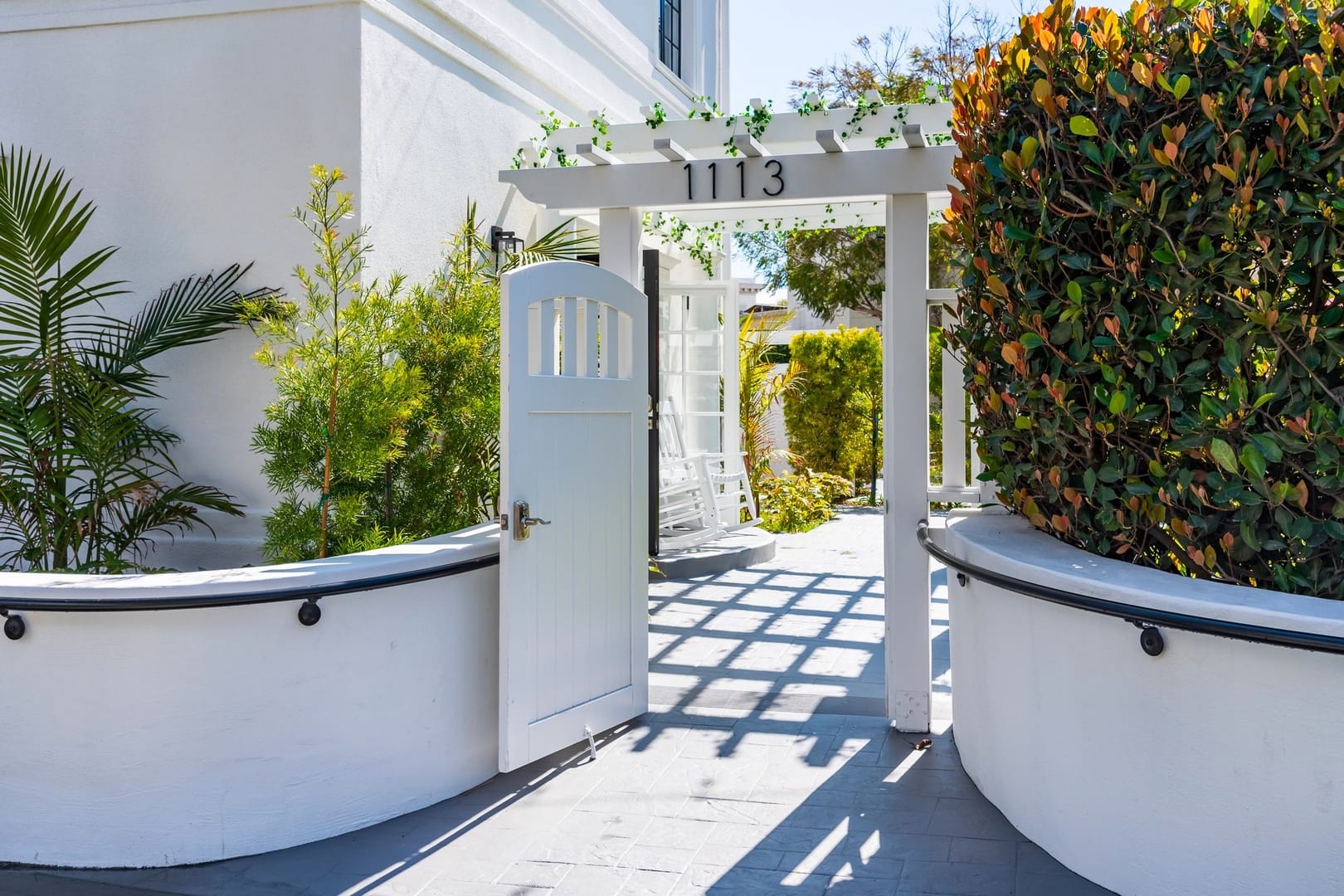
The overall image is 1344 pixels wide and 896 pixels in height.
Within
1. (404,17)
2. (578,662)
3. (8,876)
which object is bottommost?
(8,876)

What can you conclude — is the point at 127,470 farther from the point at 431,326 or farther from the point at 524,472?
the point at 524,472

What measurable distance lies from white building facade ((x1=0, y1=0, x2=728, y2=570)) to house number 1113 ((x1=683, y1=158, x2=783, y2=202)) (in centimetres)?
157

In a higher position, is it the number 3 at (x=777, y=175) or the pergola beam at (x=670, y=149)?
the pergola beam at (x=670, y=149)

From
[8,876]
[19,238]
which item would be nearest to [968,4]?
[19,238]

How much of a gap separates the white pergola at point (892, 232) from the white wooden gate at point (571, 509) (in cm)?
65

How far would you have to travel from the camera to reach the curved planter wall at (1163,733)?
286cm

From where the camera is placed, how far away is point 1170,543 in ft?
11.4

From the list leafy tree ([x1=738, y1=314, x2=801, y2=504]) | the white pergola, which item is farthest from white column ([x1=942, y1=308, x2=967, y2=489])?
leafy tree ([x1=738, y1=314, x2=801, y2=504])

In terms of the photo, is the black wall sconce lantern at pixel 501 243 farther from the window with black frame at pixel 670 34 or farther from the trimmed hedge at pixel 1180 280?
the window with black frame at pixel 670 34

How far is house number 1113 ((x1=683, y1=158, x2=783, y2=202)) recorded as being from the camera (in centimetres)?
510

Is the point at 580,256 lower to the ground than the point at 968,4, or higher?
lower

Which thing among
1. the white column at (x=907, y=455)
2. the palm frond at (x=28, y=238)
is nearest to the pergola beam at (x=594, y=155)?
the white column at (x=907, y=455)

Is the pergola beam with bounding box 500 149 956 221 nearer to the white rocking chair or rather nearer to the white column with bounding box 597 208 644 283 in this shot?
the white column with bounding box 597 208 644 283

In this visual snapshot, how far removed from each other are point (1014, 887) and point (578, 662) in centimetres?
196
